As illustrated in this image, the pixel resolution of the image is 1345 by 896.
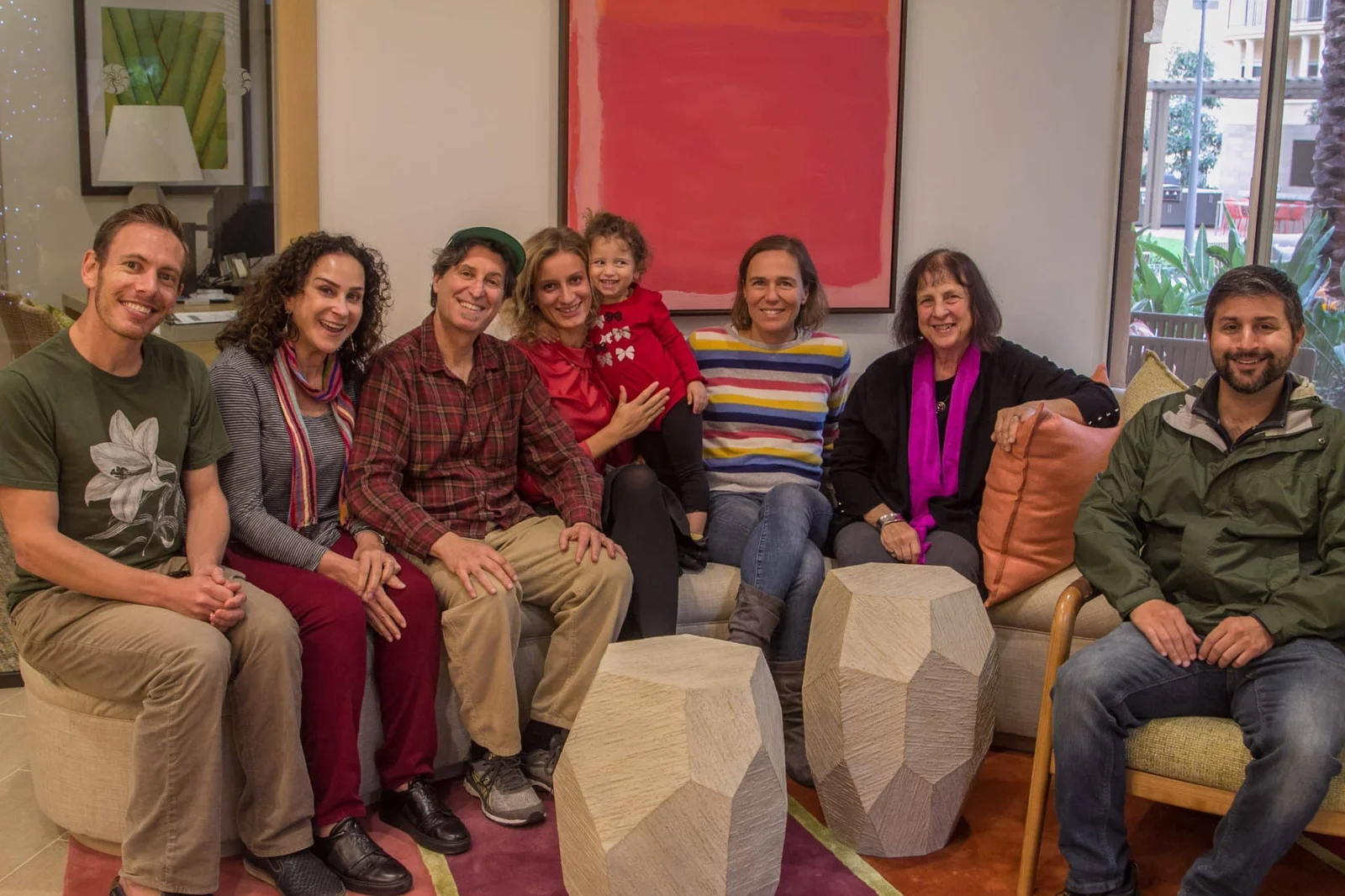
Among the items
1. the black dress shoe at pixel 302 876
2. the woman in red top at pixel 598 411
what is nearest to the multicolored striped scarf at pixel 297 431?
→ the woman in red top at pixel 598 411

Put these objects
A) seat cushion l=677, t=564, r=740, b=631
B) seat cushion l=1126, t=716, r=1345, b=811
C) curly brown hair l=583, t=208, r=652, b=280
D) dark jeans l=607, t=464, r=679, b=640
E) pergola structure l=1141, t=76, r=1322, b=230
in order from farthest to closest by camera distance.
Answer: pergola structure l=1141, t=76, r=1322, b=230 < curly brown hair l=583, t=208, r=652, b=280 < seat cushion l=677, t=564, r=740, b=631 < dark jeans l=607, t=464, r=679, b=640 < seat cushion l=1126, t=716, r=1345, b=811

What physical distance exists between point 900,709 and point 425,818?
3.31 feet

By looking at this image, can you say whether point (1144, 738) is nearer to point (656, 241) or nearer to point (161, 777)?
point (161, 777)

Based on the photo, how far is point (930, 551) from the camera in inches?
116

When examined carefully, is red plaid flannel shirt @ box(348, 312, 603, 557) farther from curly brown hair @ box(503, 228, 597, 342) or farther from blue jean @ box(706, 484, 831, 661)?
blue jean @ box(706, 484, 831, 661)

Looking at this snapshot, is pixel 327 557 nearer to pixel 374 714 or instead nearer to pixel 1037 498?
pixel 374 714

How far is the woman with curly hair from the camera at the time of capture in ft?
7.76

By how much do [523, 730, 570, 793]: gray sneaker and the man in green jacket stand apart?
1113mm

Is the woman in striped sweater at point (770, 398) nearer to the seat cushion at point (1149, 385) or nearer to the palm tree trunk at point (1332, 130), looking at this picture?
the seat cushion at point (1149, 385)

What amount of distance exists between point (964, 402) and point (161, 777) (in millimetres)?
2059

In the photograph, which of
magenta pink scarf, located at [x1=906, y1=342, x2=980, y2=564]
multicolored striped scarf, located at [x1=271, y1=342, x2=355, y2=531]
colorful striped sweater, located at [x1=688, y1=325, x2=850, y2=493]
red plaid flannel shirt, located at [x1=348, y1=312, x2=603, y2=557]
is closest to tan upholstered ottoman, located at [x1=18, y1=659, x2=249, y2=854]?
multicolored striped scarf, located at [x1=271, y1=342, x2=355, y2=531]

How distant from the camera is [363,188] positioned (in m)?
3.29

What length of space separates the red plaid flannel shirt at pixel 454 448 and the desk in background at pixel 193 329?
27.3 inches

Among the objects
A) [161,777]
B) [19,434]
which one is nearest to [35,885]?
[161,777]
